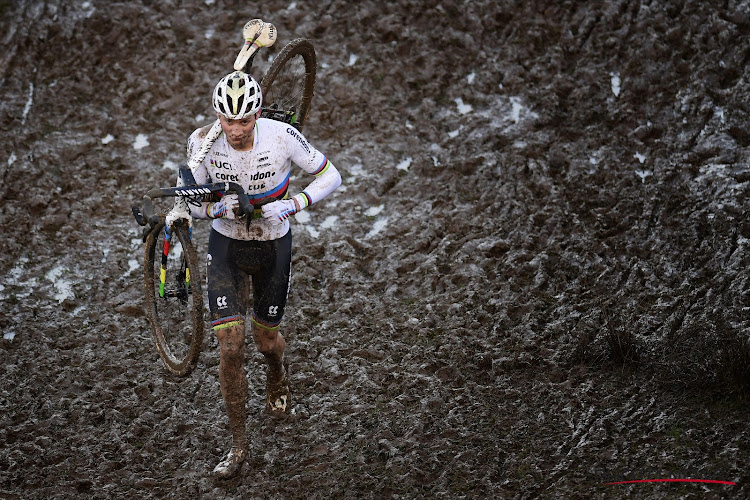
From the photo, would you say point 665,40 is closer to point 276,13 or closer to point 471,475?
point 276,13

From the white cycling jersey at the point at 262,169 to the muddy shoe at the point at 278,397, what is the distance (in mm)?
1237

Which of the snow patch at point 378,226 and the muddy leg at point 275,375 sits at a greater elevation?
the snow patch at point 378,226

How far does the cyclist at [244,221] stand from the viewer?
587 cm

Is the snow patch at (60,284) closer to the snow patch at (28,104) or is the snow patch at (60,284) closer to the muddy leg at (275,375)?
the muddy leg at (275,375)

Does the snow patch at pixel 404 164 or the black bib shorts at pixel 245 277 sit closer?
the black bib shorts at pixel 245 277

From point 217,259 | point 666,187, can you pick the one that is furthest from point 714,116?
point 217,259

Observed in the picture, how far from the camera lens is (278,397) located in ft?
22.0

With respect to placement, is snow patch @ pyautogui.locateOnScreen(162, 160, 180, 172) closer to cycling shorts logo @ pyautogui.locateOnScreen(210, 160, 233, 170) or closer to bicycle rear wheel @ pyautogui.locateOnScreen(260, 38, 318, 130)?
bicycle rear wheel @ pyautogui.locateOnScreen(260, 38, 318, 130)

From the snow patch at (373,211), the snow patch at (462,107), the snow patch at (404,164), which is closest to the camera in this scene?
the snow patch at (373,211)

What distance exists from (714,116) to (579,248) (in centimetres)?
245

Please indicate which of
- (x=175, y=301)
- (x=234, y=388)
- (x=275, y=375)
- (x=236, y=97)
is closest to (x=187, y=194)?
(x=236, y=97)

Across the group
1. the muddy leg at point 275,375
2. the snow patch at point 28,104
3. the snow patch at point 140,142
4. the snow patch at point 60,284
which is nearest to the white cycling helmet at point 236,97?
the muddy leg at point 275,375

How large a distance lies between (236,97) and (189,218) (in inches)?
37.7

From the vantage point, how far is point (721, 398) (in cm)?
616
